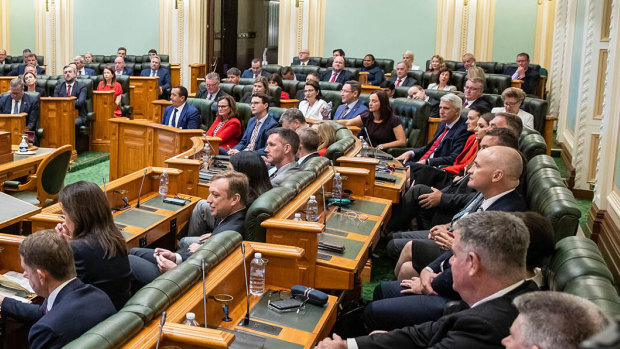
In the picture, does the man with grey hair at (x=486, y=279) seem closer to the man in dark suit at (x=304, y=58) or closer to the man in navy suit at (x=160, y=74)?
the man in dark suit at (x=304, y=58)

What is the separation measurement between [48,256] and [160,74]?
415 inches

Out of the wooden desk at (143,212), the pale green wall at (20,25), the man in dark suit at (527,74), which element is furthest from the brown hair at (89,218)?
the pale green wall at (20,25)

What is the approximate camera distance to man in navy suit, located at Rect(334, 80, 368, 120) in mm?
7848

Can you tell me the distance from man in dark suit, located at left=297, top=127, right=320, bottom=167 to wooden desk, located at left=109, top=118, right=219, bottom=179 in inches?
64.5

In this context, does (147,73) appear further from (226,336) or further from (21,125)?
(226,336)

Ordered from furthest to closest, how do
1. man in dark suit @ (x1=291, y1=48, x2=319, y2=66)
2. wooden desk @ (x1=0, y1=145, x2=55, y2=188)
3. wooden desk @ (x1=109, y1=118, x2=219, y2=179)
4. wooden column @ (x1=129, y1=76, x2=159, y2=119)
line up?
man in dark suit @ (x1=291, y1=48, x2=319, y2=66) → wooden column @ (x1=129, y1=76, x2=159, y2=119) → wooden desk @ (x1=109, y1=118, x2=219, y2=179) → wooden desk @ (x1=0, y1=145, x2=55, y2=188)

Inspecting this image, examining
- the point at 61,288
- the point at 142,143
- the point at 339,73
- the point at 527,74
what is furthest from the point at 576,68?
the point at 61,288

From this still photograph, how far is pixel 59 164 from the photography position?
19.7 ft

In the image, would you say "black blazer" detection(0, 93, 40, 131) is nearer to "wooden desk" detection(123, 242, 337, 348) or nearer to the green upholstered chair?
the green upholstered chair

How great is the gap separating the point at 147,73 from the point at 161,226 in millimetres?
9001

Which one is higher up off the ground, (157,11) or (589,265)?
(157,11)

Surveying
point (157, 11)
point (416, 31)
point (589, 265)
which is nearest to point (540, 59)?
point (416, 31)

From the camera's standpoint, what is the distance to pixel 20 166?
611cm

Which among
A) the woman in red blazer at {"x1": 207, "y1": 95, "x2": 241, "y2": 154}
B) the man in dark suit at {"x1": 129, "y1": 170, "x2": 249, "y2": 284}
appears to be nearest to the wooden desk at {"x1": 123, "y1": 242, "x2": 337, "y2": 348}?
the man in dark suit at {"x1": 129, "y1": 170, "x2": 249, "y2": 284}
